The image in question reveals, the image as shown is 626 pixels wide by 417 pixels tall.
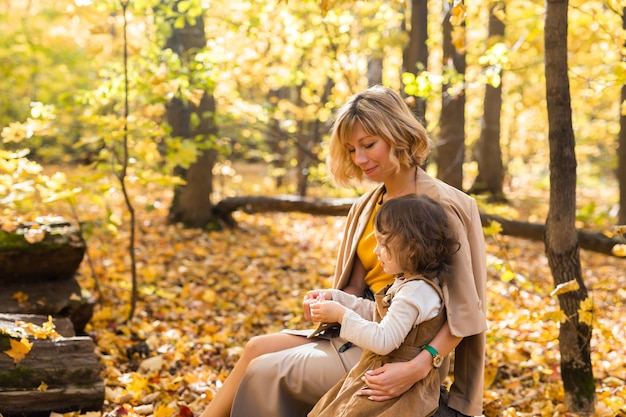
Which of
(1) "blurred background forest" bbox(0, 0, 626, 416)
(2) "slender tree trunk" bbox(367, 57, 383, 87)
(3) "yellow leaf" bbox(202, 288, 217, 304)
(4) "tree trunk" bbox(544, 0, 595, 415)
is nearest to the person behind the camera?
(4) "tree trunk" bbox(544, 0, 595, 415)

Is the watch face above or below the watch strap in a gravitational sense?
below

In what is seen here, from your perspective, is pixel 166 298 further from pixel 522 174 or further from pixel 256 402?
pixel 522 174

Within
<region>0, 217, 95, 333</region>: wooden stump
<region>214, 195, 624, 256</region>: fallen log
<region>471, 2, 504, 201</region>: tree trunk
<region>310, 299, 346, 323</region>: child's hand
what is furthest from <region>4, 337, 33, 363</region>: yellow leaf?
<region>471, 2, 504, 201</region>: tree trunk

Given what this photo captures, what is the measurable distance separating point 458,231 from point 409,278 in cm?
32

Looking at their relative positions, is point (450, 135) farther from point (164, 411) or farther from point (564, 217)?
point (164, 411)

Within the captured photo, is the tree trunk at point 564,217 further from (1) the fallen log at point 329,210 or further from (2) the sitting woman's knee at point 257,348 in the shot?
(1) the fallen log at point 329,210

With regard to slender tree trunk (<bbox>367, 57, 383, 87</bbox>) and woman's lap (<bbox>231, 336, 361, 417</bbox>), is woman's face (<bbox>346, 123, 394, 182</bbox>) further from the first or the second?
slender tree trunk (<bbox>367, 57, 383, 87</bbox>)

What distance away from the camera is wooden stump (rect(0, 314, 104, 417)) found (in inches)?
109

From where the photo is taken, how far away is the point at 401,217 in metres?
2.01

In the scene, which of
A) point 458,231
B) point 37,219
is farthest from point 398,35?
point 458,231

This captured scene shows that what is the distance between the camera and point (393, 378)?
202cm

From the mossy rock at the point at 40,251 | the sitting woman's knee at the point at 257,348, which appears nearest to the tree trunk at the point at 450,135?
the mossy rock at the point at 40,251

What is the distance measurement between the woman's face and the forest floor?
1.17 metres

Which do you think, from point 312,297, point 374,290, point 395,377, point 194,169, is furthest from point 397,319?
point 194,169
